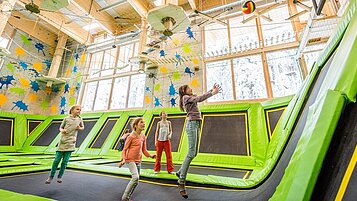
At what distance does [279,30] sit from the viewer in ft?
16.2

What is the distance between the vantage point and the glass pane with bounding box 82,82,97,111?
699 centimetres

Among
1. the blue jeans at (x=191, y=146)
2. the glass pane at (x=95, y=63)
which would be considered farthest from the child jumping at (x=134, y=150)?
the glass pane at (x=95, y=63)

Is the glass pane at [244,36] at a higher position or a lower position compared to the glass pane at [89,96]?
higher

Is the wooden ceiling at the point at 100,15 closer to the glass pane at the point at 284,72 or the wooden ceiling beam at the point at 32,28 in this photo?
the wooden ceiling beam at the point at 32,28

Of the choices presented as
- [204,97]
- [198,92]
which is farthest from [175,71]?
[204,97]

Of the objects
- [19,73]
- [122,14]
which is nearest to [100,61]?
[122,14]

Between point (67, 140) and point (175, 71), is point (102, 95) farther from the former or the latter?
point (67, 140)

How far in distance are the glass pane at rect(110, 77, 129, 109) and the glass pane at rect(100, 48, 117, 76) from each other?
2.38ft

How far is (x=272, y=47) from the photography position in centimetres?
477

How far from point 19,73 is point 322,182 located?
8.99 meters

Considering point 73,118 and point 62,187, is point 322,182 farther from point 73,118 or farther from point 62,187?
point 73,118

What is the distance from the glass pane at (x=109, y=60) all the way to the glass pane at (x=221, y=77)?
422 centimetres

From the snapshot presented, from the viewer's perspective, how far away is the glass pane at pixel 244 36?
514 centimetres

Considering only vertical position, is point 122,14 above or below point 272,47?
above
